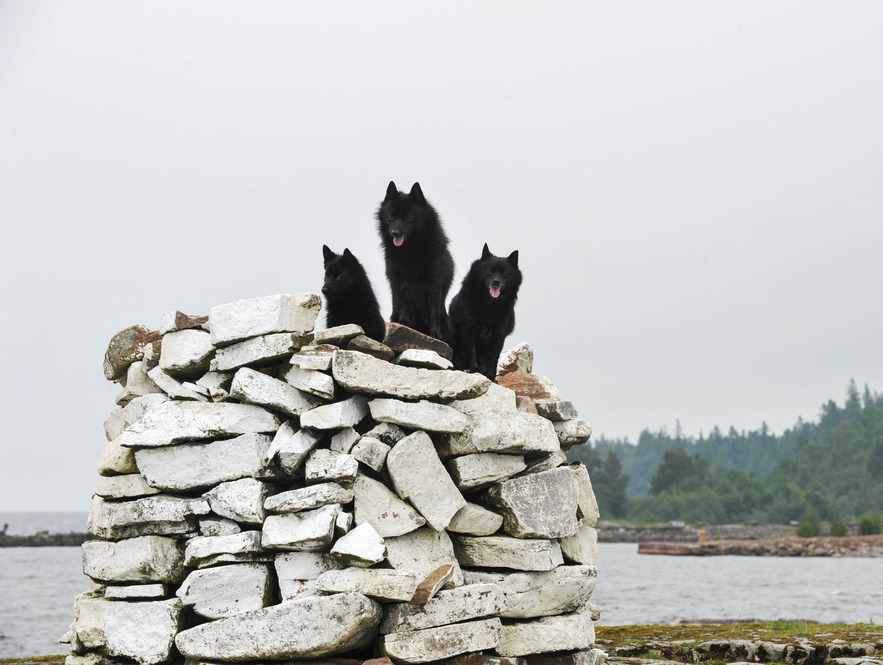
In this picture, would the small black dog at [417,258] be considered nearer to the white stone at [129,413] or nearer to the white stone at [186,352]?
the white stone at [186,352]

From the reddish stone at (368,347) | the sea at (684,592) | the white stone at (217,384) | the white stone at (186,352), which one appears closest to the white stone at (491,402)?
the reddish stone at (368,347)

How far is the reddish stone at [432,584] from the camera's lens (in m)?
7.11

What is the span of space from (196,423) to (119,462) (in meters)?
0.99

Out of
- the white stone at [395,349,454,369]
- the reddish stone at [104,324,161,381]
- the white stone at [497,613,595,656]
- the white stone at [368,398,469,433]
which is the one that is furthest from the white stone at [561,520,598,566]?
the reddish stone at [104,324,161,381]

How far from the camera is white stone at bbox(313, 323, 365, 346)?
26.2ft

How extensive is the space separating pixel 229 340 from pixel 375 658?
3193 millimetres

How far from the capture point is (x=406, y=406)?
25.9 feet

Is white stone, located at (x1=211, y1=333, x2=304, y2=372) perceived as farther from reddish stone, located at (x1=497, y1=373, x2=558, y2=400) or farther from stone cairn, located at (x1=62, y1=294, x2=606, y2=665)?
reddish stone, located at (x1=497, y1=373, x2=558, y2=400)

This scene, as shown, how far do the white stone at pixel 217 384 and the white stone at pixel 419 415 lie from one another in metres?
1.40

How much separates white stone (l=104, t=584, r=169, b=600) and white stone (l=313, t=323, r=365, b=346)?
2.67 metres

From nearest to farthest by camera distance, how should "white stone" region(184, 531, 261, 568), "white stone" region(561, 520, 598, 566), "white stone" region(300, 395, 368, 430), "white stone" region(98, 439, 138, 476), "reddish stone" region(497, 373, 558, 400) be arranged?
"white stone" region(184, 531, 261, 568) → "white stone" region(300, 395, 368, 430) → "white stone" region(98, 439, 138, 476) → "white stone" region(561, 520, 598, 566) → "reddish stone" region(497, 373, 558, 400)

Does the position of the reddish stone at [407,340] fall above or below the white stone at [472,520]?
above

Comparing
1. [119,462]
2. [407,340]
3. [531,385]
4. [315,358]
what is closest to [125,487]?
[119,462]

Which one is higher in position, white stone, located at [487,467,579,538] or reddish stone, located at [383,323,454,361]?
reddish stone, located at [383,323,454,361]
